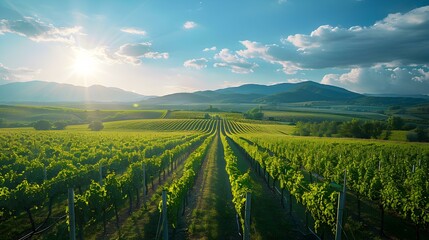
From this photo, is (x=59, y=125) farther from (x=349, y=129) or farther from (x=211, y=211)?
(x=349, y=129)

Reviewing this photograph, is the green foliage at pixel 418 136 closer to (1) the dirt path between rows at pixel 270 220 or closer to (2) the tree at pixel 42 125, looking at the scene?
(1) the dirt path between rows at pixel 270 220

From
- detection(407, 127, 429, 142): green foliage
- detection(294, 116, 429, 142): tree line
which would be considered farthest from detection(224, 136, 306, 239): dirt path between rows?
detection(294, 116, 429, 142): tree line

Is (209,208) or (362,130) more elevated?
(209,208)

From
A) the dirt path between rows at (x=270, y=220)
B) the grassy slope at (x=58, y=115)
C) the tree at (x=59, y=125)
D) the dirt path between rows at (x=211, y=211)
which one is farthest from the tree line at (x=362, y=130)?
the tree at (x=59, y=125)

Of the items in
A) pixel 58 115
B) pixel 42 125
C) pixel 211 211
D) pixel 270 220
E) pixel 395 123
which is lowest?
pixel 395 123

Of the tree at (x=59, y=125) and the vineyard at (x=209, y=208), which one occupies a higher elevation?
the vineyard at (x=209, y=208)

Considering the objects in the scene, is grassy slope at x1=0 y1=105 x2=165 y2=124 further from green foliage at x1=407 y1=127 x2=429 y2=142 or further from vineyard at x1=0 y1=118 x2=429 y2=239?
vineyard at x1=0 y1=118 x2=429 y2=239

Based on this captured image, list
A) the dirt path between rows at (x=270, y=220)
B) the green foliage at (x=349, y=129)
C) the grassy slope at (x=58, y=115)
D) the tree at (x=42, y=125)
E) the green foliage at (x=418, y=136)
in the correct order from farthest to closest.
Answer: the grassy slope at (x=58, y=115), the tree at (x=42, y=125), the green foliage at (x=349, y=129), the green foliage at (x=418, y=136), the dirt path between rows at (x=270, y=220)

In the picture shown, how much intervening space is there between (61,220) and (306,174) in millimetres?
24535

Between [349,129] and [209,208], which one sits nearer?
[209,208]

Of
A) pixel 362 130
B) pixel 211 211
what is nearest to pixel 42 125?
pixel 211 211

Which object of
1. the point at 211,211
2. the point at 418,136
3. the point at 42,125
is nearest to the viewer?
the point at 211,211

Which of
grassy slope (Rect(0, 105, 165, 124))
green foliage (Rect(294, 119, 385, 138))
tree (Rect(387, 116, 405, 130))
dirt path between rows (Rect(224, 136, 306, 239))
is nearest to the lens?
dirt path between rows (Rect(224, 136, 306, 239))

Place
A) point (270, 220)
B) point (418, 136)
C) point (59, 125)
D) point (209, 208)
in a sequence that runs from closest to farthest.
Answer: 1. point (270, 220)
2. point (209, 208)
3. point (418, 136)
4. point (59, 125)
